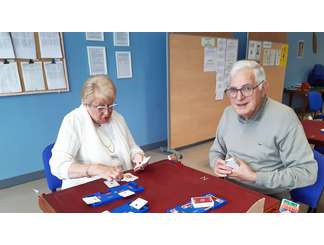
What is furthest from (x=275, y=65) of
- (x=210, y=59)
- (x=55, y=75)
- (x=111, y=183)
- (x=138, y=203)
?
(x=138, y=203)

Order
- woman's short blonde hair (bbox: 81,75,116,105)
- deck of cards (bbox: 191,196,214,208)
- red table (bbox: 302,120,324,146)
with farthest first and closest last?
red table (bbox: 302,120,324,146) → woman's short blonde hair (bbox: 81,75,116,105) → deck of cards (bbox: 191,196,214,208)

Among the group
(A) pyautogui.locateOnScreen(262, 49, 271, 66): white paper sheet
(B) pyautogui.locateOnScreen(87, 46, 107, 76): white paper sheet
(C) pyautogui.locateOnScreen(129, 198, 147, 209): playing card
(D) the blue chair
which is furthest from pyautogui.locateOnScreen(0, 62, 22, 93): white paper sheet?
(A) pyautogui.locateOnScreen(262, 49, 271, 66): white paper sheet

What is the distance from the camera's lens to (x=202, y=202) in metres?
1.05

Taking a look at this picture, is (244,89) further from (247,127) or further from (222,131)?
(222,131)

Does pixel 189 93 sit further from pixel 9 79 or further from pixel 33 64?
pixel 9 79

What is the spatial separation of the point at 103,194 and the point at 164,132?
3.18 meters

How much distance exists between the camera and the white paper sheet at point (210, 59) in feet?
13.6

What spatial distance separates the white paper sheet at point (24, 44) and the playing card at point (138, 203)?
252 centimetres

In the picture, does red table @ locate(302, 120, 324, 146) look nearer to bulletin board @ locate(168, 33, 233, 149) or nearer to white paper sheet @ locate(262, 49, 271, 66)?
bulletin board @ locate(168, 33, 233, 149)

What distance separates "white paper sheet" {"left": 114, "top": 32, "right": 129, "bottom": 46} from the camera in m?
3.45

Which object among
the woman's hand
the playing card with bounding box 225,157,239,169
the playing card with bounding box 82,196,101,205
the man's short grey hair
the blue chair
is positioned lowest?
the blue chair

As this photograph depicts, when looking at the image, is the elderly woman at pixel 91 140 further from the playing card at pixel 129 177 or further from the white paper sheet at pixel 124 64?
the white paper sheet at pixel 124 64

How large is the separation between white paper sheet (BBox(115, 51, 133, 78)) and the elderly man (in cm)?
241

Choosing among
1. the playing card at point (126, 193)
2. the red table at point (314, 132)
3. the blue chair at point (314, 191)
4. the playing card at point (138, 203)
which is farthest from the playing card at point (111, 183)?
the red table at point (314, 132)
